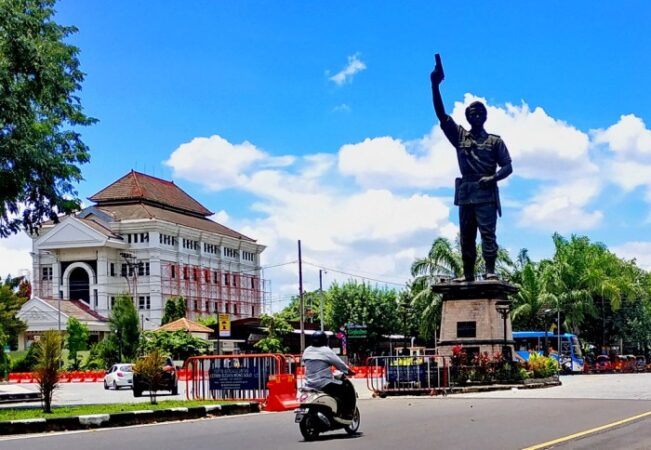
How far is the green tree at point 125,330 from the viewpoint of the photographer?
5917cm

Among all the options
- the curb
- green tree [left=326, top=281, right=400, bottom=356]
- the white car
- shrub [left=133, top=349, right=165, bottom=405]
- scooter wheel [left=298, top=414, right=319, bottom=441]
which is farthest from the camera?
green tree [left=326, top=281, right=400, bottom=356]

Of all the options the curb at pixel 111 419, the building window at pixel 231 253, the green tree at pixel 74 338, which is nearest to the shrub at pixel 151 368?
the curb at pixel 111 419

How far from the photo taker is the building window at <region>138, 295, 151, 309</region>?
7969 cm

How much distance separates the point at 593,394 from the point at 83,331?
5015 cm

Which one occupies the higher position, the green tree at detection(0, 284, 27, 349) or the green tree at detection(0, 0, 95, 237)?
the green tree at detection(0, 0, 95, 237)

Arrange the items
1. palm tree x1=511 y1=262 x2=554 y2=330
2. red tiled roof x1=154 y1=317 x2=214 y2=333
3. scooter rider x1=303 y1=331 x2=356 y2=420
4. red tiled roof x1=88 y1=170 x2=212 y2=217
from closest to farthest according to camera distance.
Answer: scooter rider x1=303 y1=331 x2=356 y2=420 < palm tree x1=511 y1=262 x2=554 y2=330 < red tiled roof x1=154 y1=317 x2=214 y2=333 < red tiled roof x1=88 y1=170 x2=212 y2=217

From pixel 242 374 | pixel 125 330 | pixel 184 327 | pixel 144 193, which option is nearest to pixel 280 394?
pixel 242 374

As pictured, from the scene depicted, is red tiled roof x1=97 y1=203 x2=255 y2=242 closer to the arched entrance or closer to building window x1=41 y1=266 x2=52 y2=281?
the arched entrance

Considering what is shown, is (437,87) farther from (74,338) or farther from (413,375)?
(74,338)

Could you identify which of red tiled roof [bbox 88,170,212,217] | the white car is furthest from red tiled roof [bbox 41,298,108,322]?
the white car

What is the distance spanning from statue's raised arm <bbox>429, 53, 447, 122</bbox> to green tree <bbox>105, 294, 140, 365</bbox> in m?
36.9

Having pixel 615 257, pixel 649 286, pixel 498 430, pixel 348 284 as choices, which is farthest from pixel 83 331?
pixel 498 430

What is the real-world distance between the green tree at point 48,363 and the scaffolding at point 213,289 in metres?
62.1

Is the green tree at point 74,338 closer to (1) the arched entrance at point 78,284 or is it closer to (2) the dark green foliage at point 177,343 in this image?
(2) the dark green foliage at point 177,343
